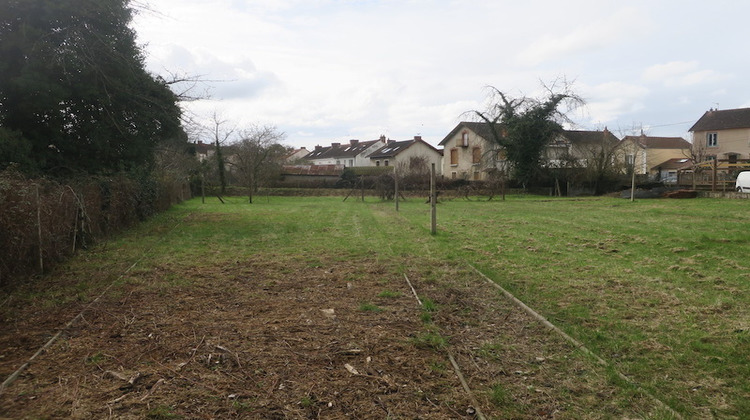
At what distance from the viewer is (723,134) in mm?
46938

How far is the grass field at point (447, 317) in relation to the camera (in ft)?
11.1

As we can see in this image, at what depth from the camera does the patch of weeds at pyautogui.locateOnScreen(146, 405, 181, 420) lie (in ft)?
10.2

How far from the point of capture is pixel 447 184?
1683 inches

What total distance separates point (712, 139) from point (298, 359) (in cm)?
5589

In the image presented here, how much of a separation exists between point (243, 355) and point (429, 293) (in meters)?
2.98

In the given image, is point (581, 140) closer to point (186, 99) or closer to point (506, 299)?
point (186, 99)

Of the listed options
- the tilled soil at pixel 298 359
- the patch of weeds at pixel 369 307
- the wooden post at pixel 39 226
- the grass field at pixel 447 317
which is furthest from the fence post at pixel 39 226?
the patch of weeds at pixel 369 307

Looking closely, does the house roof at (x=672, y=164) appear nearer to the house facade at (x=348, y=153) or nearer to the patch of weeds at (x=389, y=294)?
the house facade at (x=348, y=153)

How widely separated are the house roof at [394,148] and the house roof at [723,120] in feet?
92.3

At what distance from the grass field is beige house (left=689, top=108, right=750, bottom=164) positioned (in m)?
43.4

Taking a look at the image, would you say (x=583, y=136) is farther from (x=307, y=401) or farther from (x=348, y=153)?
(x=307, y=401)

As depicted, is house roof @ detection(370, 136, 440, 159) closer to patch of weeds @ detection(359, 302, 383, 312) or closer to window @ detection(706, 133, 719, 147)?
window @ detection(706, 133, 719, 147)

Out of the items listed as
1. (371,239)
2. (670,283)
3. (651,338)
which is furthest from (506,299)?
(371,239)

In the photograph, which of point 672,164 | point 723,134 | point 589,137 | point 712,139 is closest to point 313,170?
point 589,137
